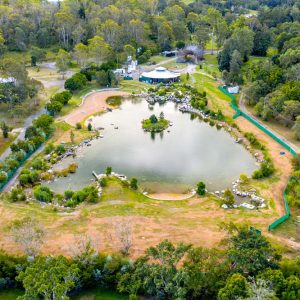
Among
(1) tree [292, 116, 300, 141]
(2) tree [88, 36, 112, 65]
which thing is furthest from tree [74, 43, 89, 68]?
(1) tree [292, 116, 300, 141]

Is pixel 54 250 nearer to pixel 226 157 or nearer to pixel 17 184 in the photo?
pixel 17 184

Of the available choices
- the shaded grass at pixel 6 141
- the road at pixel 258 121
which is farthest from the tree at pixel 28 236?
the road at pixel 258 121

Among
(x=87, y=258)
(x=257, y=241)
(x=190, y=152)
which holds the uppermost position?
(x=257, y=241)

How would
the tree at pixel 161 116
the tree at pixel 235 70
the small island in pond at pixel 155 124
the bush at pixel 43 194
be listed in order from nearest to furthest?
the bush at pixel 43 194 < the small island in pond at pixel 155 124 < the tree at pixel 161 116 < the tree at pixel 235 70

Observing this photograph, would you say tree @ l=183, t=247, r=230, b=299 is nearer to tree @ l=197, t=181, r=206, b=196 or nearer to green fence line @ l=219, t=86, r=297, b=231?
green fence line @ l=219, t=86, r=297, b=231

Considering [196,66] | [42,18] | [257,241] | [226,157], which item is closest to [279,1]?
[196,66]

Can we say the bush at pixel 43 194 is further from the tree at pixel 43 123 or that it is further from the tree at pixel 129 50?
the tree at pixel 129 50
